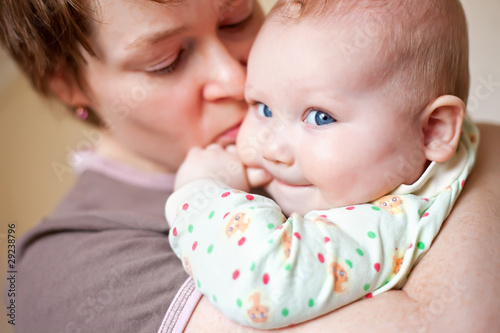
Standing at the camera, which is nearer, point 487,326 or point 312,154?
point 487,326

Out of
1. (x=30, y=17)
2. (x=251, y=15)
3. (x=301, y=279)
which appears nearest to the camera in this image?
(x=301, y=279)

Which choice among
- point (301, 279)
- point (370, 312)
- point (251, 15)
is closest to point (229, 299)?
point (301, 279)

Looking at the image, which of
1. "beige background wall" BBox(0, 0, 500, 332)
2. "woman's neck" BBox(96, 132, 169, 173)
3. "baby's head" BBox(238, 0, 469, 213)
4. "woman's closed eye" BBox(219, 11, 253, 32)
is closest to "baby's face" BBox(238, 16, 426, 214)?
"baby's head" BBox(238, 0, 469, 213)

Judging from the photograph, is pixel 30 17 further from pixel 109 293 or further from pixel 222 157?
pixel 109 293

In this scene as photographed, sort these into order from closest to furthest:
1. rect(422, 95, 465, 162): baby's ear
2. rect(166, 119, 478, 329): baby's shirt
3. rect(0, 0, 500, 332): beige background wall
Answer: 1. rect(166, 119, 478, 329): baby's shirt
2. rect(422, 95, 465, 162): baby's ear
3. rect(0, 0, 500, 332): beige background wall

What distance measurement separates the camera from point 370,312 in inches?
29.1

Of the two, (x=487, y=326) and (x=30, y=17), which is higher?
(x=30, y=17)

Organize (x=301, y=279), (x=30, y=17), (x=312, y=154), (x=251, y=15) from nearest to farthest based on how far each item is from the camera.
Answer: (x=301, y=279) → (x=312, y=154) → (x=30, y=17) → (x=251, y=15)

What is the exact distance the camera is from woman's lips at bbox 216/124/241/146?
1.13 meters

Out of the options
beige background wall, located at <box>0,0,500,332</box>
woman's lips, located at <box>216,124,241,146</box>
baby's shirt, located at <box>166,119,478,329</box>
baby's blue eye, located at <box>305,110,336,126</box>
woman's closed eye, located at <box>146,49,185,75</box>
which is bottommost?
beige background wall, located at <box>0,0,500,332</box>

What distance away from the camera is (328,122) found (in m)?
0.84

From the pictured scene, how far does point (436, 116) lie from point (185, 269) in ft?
1.70

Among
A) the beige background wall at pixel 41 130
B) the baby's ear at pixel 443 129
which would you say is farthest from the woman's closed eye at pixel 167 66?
the beige background wall at pixel 41 130

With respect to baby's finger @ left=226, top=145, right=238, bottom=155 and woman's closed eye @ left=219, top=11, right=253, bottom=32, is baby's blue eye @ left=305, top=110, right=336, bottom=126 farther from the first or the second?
woman's closed eye @ left=219, top=11, right=253, bottom=32
